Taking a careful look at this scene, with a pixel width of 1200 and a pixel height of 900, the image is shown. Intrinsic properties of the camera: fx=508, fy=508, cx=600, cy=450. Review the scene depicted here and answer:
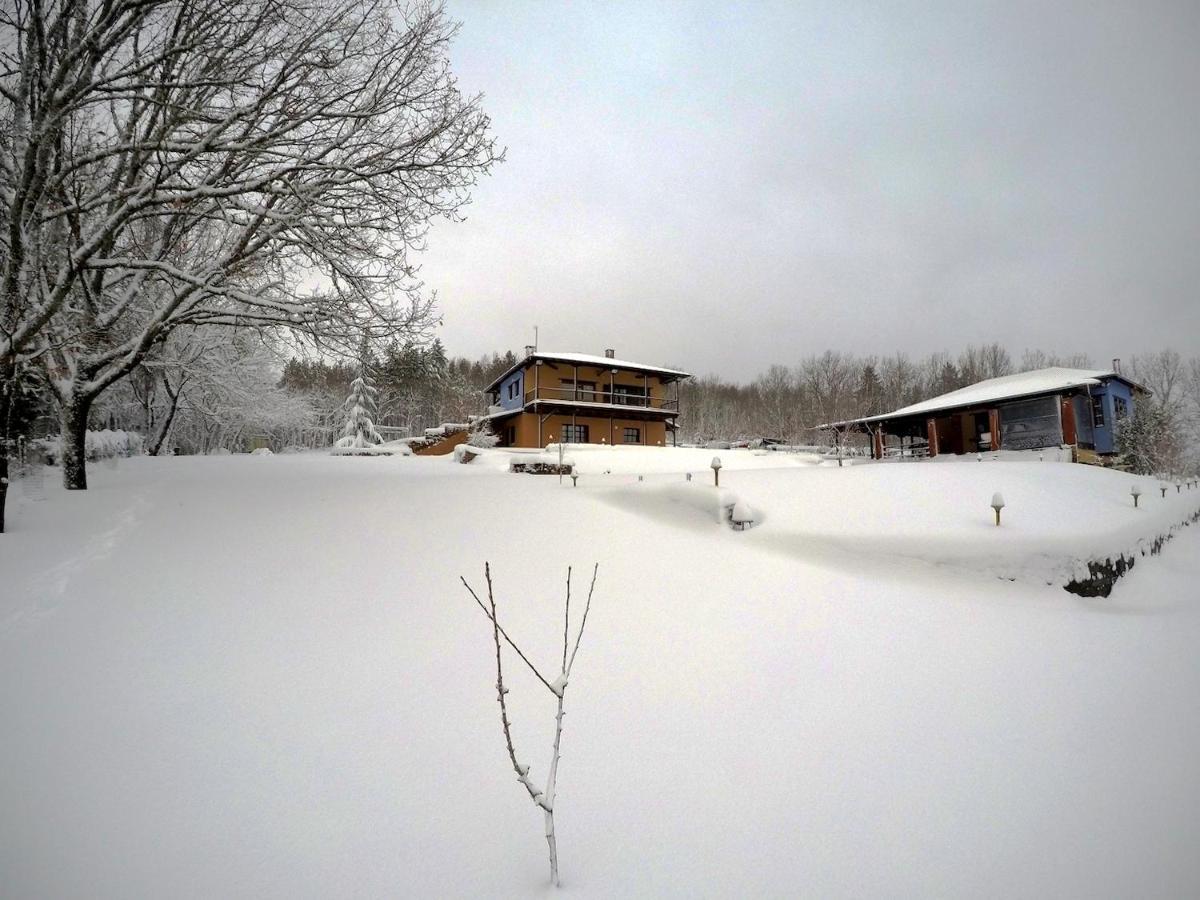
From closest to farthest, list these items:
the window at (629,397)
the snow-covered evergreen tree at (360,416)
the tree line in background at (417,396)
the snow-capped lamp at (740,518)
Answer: the snow-capped lamp at (740,518), the tree line in background at (417,396), the window at (629,397), the snow-covered evergreen tree at (360,416)

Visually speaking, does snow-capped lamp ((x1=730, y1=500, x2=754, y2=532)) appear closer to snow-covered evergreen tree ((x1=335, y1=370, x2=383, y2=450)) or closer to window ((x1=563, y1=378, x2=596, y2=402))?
window ((x1=563, y1=378, x2=596, y2=402))

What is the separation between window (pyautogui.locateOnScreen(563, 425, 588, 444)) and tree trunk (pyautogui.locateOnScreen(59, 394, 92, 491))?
23095 millimetres

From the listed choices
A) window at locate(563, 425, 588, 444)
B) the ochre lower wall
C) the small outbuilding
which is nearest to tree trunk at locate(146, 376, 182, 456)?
the ochre lower wall

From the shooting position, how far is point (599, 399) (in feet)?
105

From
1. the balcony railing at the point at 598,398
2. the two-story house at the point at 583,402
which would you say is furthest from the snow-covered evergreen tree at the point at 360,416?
the balcony railing at the point at 598,398

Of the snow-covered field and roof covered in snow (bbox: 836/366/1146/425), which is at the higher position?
roof covered in snow (bbox: 836/366/1146/425)

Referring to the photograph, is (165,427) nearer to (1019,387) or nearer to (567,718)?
(567,718)

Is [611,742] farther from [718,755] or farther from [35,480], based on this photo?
[35,480]

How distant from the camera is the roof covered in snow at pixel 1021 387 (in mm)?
20478

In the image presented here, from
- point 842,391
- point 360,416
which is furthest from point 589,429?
point 842,391

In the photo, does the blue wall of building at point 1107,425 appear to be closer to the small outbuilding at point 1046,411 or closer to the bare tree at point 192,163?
the small outbuilding at point 1046,411

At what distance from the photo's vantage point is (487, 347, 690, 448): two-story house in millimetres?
29922

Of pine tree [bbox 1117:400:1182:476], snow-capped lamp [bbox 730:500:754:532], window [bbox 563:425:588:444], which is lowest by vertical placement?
snow-capped lamp [bbox 730:500:754:532]

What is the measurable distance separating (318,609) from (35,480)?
8264mm
